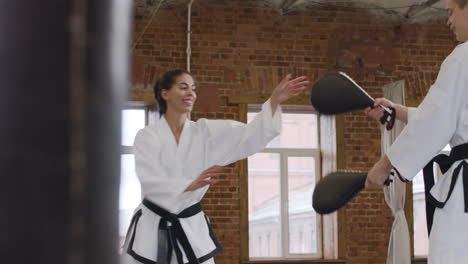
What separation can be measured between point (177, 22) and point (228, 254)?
2.88 meters

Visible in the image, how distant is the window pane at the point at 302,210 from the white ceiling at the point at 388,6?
6.41 feet

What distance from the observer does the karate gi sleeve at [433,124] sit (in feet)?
7.01

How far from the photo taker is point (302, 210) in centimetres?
884

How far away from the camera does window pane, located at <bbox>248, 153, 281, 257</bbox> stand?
334 inches

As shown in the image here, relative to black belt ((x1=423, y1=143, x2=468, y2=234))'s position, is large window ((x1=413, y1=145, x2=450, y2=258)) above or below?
below

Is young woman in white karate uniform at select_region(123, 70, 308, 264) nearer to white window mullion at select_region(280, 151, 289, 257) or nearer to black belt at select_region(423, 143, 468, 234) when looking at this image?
black belt at select_region(423, 143, 468, 234)

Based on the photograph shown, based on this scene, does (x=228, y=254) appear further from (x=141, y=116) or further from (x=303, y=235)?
(x=141, y=116)

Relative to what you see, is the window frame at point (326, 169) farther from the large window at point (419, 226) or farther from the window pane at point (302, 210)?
the large window at point (419, 226)

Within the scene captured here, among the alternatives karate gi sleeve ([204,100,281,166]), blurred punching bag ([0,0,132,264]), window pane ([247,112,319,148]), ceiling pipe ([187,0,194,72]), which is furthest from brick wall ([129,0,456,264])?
blurred punching bag ([0,0,132,264])

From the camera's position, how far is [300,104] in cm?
844

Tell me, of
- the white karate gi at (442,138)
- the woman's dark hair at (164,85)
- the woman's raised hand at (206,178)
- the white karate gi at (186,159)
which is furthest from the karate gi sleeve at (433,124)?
the woman's dark hair at (164,85)

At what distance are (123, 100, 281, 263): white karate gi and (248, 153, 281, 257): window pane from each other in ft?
15.2

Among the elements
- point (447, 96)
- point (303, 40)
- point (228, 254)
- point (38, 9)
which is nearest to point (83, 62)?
point (38, 9)

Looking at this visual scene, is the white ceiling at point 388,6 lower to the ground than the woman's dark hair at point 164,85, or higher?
higher
